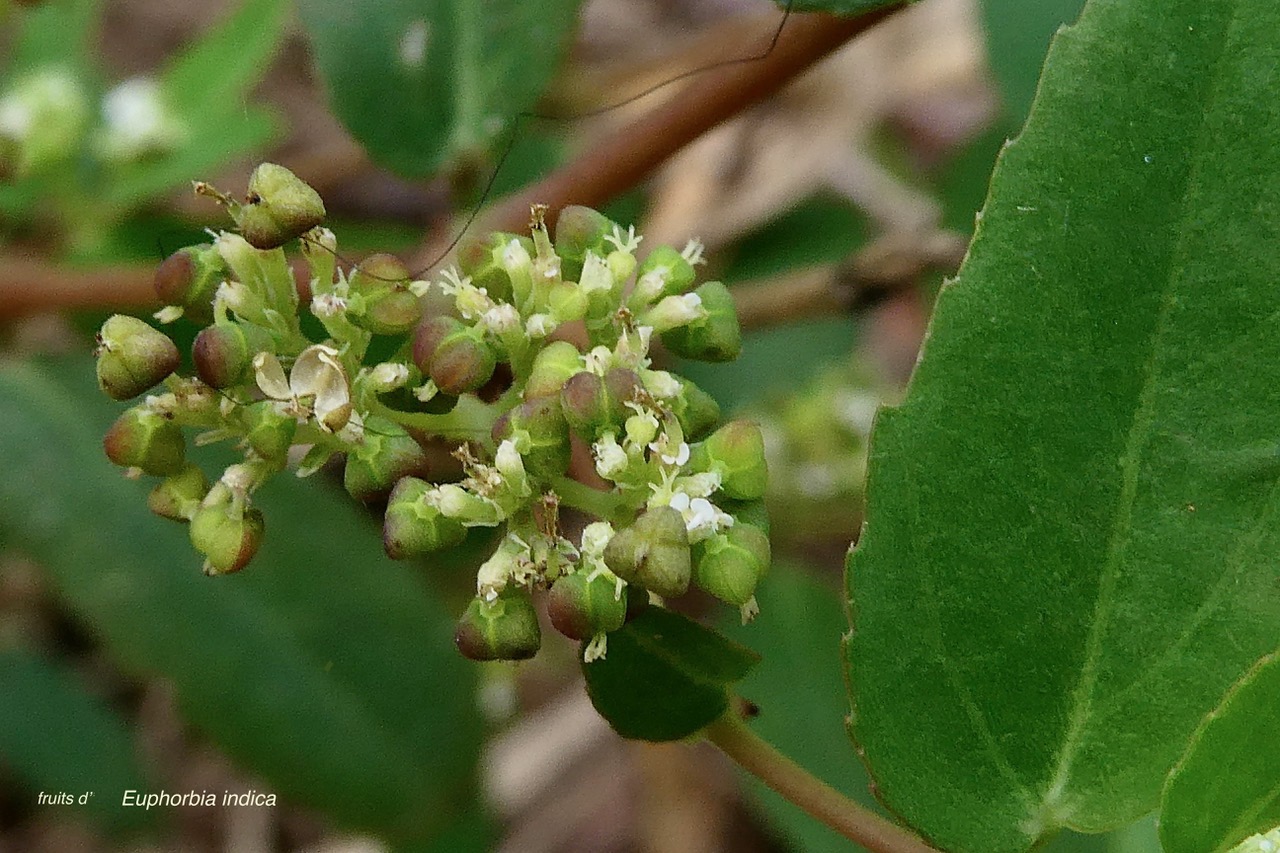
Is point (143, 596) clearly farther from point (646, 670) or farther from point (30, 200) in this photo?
point (646, 670)

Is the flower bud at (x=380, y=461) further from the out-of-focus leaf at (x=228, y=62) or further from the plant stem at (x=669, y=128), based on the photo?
the out-of-focus leaf at (x=228, y=62)

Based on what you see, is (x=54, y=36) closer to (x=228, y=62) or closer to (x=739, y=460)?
(x=228, y=62)

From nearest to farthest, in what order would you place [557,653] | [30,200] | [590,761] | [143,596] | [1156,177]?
[1156,177], [143,596], [30,200], [557,653], [590,761]

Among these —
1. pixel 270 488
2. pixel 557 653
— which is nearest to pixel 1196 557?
pixel 270 488

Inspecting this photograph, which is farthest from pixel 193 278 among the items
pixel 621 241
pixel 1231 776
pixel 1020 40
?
pixel 1020 40

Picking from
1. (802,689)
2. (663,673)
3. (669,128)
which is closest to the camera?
(663,673)

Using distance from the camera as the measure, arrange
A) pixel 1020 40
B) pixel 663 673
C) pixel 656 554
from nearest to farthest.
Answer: pixel 656 554, pixel 663 673, pixel 1020 40

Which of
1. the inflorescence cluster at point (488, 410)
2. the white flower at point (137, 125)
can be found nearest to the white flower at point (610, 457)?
the inflorescence cluster at point (488, 410)
